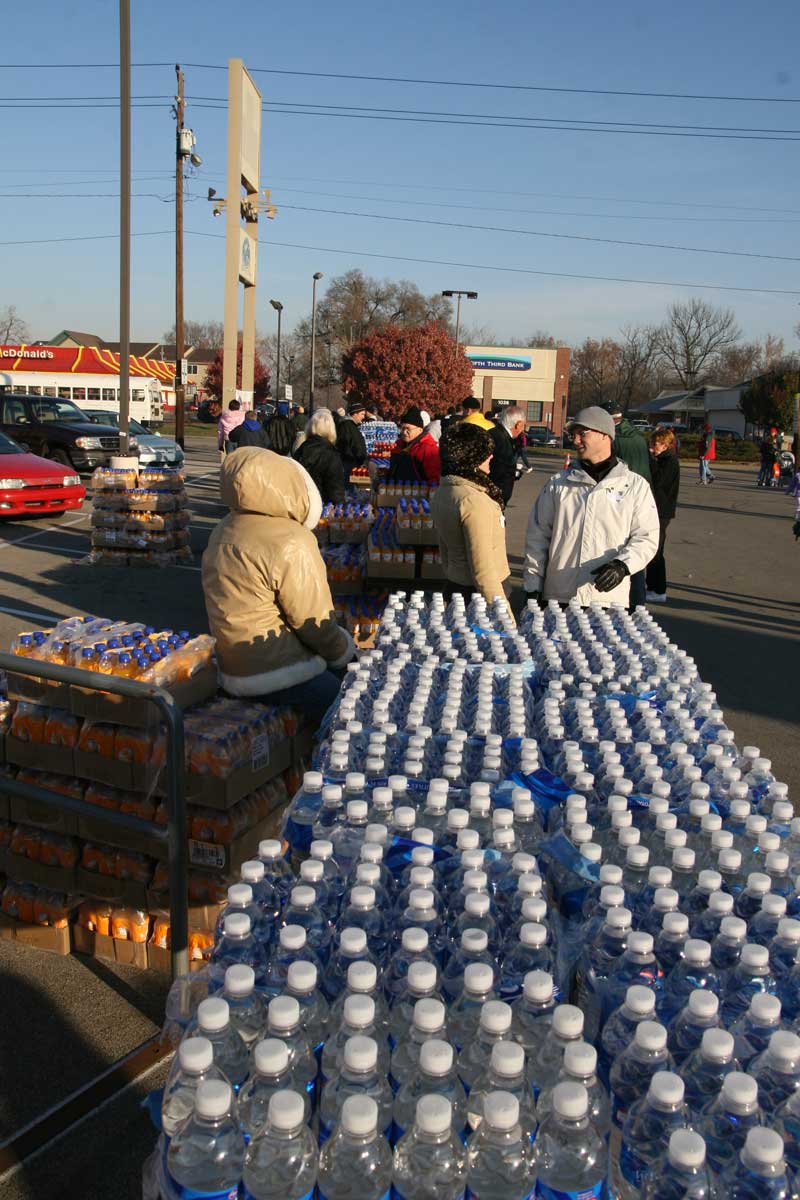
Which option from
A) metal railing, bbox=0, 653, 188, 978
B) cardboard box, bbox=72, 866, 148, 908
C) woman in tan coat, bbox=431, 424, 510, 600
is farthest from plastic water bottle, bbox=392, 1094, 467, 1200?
woman in tan coat, bbox=431, 424, 510, 600

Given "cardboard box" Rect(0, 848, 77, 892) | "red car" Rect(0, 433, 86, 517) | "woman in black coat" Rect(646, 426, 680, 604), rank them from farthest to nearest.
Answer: "red car" Rect(0, 433, 86, 517)
"woman in black coat" Rect(646, 426, 680, 604)
"cardboard box" Rect(0, 848, 77, 892)

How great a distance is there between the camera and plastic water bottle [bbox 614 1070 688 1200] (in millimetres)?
1391

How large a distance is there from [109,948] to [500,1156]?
283 centimetres

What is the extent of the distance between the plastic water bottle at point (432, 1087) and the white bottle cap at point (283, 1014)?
22cm

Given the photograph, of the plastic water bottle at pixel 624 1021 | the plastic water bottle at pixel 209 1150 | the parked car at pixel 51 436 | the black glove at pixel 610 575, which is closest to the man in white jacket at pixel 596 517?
the black glove at pixel 610 575

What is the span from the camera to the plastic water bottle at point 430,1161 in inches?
53.4

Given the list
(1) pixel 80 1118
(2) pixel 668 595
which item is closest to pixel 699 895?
(1) pixel 80 1118

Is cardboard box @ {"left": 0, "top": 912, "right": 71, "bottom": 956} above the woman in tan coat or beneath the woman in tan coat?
beneath

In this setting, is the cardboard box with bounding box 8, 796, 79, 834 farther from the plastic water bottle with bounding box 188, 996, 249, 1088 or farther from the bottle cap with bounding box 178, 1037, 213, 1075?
the bottle cap with bounding box 178, 1037, 213, 1075

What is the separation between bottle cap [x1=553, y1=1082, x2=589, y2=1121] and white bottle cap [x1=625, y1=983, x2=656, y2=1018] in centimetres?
27

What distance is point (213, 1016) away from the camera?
1.55 meters

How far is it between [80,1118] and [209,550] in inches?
90.4

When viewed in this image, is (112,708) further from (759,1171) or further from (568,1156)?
(759,1171)

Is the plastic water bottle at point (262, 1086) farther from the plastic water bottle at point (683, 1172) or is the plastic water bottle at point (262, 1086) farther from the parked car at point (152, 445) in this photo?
the parked car at point (152, 445)
